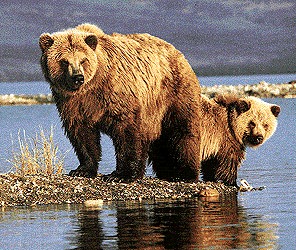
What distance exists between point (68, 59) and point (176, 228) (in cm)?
332

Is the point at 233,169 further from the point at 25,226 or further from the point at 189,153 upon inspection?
the point at 25,226

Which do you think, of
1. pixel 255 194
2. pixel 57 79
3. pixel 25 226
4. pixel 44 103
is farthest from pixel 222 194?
pixel 44 103

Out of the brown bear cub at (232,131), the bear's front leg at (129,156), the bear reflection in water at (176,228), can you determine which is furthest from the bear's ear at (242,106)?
the bear reflection in water at (176,228)

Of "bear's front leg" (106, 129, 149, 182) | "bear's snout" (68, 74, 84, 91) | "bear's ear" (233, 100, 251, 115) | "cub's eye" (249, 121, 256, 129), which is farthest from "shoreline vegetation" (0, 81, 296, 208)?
"bear's snout" (68, 74, 84, 91)

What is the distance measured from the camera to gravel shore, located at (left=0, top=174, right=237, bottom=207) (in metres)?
12.6

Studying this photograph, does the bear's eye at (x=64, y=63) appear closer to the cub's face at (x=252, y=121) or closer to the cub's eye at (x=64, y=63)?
the cub's eye at (x=64, y=63)

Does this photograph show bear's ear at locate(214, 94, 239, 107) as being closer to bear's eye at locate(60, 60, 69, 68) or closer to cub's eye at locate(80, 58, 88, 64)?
cub's eye at locate(80, 58, 88, 64)

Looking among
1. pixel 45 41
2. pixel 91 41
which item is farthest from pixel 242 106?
pixel 45 41

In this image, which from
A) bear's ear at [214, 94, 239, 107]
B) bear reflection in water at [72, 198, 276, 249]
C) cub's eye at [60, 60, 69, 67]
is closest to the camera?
bear reflection in water at [72, 198, 276, 249]

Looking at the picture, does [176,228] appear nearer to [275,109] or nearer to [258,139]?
[258,139]

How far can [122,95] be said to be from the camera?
12.9 m

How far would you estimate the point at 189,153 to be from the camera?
13.9 m

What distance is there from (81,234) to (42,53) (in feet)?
12.1

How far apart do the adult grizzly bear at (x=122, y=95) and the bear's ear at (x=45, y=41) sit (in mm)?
13
